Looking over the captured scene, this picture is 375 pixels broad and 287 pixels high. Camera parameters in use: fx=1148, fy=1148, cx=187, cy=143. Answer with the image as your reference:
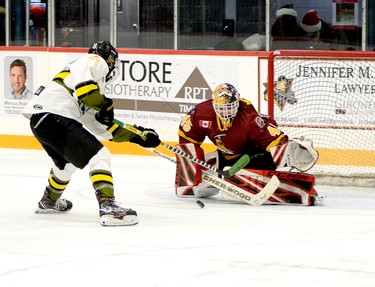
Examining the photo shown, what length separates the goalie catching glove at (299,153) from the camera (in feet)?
22.8

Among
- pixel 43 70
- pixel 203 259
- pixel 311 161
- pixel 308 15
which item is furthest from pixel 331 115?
pixel 203 259

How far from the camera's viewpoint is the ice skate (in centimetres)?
645

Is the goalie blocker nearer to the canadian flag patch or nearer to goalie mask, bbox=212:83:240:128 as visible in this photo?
the canadian flag patch

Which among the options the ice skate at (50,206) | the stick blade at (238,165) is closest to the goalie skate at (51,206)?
the ice skate at (50,206)

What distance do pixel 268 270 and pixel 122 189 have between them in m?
3.15

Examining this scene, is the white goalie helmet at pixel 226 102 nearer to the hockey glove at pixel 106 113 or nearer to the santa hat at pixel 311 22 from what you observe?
the hockey glove at pixel 106 113

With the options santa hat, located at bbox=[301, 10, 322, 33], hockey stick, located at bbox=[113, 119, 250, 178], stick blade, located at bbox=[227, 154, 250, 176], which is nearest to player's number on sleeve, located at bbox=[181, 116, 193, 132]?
hockey stick, located at bbox=[113, 119, 250, 178]

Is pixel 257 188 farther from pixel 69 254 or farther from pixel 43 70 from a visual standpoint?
pixel 43 70

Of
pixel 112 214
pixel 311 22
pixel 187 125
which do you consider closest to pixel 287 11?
pixel 311 22

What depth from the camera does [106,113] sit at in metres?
6.07

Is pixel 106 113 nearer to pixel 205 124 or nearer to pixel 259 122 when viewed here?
pixel 205 124

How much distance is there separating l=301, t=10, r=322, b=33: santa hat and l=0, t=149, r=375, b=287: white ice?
2.06 meters

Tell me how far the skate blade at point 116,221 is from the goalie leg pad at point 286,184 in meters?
1.15

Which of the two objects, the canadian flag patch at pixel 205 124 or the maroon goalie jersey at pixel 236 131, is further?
the canadian flag patch at pixel 205 124
